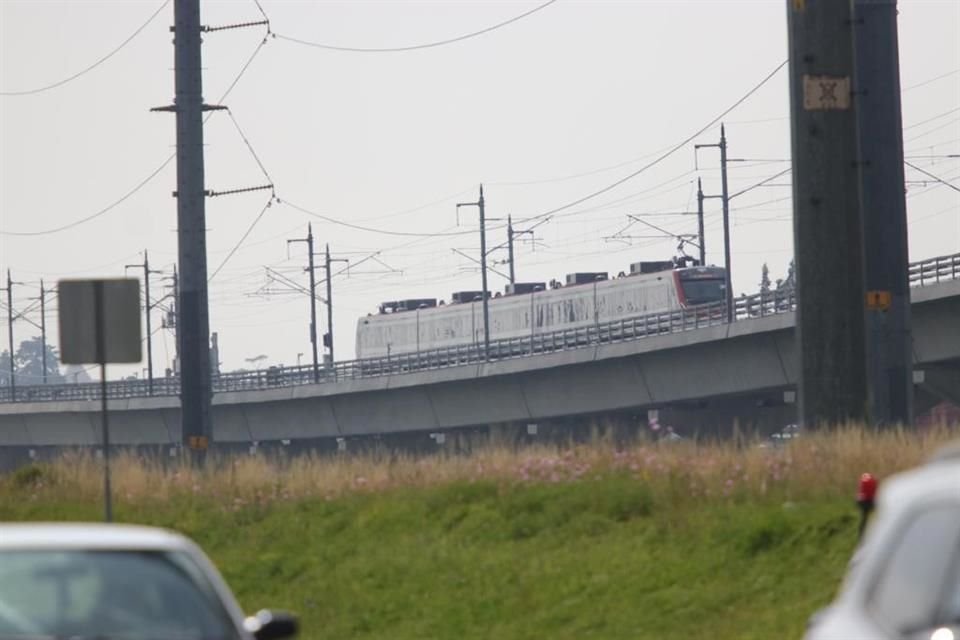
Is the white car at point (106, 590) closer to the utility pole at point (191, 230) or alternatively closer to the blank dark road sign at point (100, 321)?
the blank dark road sign at point (100, 321)

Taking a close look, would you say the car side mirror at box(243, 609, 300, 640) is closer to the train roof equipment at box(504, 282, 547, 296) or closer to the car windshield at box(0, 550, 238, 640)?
the car windshield at box(0, 550, 238, 640)

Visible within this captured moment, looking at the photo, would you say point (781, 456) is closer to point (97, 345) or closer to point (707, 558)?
point (707, 558)

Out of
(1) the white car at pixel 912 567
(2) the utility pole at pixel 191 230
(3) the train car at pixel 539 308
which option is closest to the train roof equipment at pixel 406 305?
(3) the train car at pixel 539 308

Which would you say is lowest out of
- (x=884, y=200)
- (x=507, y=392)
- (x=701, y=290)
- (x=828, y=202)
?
(x=507, y=392)

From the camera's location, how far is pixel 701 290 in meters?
80.2

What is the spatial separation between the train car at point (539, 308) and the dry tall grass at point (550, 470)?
49.5 metres

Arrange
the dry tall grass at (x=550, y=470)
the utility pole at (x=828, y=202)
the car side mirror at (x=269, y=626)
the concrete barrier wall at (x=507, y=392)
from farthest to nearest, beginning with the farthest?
the concrete barrier wall at (x=507, y=392) < the utility pole at (x=828, y=202) < the dry tall grass at (x=550, y=470) < the car side mirror at (x=269, y=626)

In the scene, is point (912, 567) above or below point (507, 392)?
above

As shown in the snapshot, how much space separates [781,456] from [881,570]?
42.3ft

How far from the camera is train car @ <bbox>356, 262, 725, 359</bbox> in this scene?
266 ft

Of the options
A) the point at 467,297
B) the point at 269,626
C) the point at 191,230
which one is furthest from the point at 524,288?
the point at 269,626

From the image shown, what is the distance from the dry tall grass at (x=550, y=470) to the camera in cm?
1798

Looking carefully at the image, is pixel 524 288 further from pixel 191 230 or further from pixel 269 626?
pixel 269 626

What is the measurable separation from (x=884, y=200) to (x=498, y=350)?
173ft
